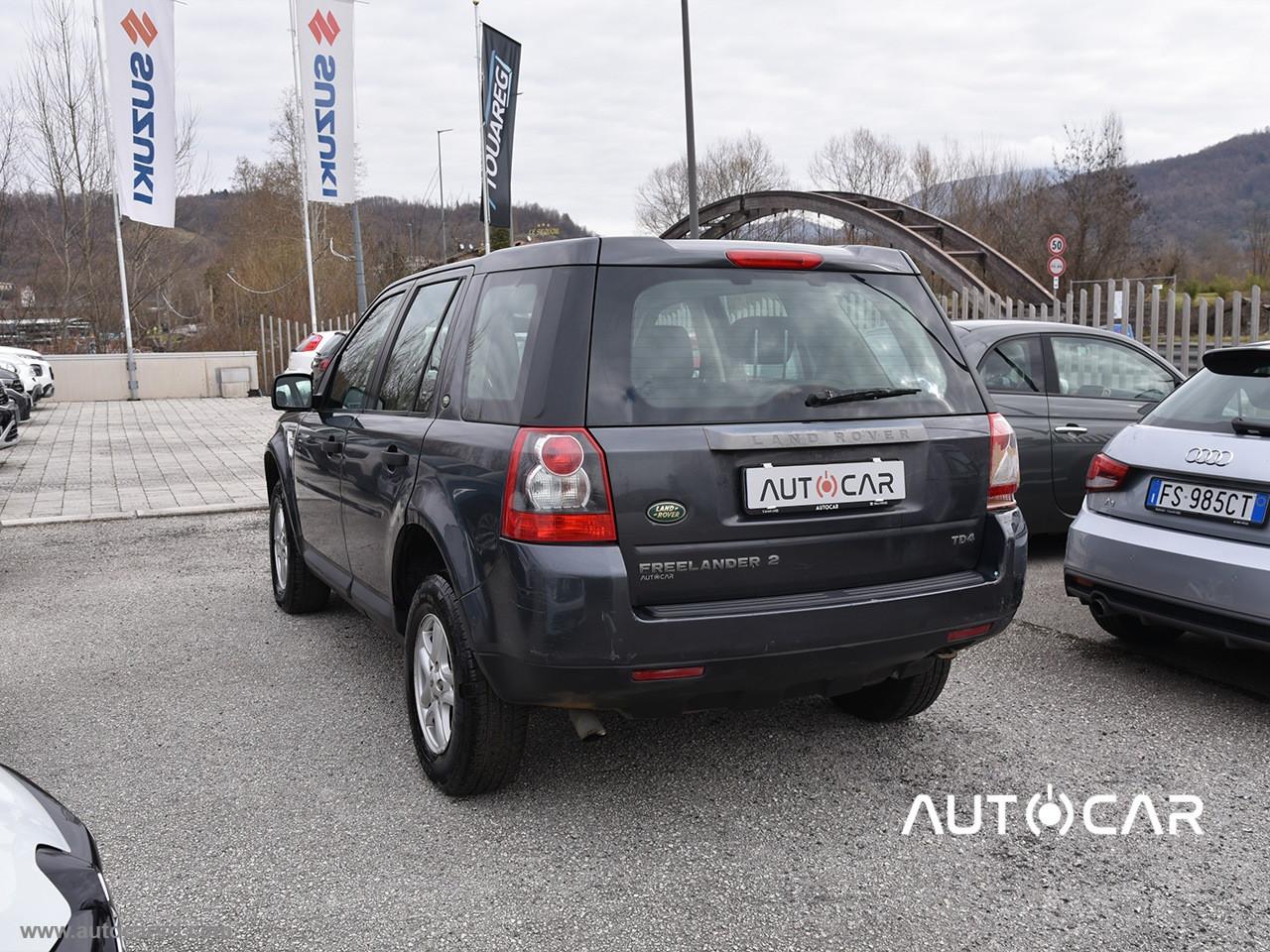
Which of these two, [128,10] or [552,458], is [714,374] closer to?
[552,458]

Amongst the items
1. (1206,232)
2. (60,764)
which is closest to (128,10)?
(60,764)

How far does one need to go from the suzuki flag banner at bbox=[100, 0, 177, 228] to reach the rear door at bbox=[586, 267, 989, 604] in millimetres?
19731

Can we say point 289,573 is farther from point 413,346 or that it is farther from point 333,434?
point 413,346

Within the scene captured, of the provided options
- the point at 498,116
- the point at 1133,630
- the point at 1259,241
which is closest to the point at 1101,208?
the point at 1259,241

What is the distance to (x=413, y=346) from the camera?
4.18 m

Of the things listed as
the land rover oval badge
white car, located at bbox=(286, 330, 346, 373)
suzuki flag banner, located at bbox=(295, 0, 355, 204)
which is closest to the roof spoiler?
the land rover oval badge

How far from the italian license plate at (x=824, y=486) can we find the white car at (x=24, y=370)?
72.4 feet

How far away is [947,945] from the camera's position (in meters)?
2.64

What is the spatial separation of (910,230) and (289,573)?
3097cm

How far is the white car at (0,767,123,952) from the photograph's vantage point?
5.14 ft

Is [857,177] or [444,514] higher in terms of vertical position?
[857,177]

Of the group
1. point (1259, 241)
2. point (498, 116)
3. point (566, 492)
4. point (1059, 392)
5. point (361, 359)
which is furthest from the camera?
point (1259, 241)

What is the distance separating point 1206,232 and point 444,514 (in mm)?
66327

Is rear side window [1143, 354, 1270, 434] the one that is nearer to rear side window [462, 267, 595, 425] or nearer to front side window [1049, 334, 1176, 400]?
front side window [1049, 334, 1176, 400]
